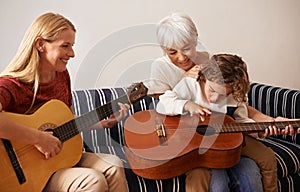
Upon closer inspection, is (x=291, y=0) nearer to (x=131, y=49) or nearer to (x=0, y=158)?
(x=131, y=49)

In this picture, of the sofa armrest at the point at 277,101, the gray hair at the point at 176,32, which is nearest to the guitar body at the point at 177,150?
the gray hair at the point at 176,32

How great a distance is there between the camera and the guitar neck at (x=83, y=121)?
134 centimetres

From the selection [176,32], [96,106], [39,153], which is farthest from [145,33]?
[39,153]

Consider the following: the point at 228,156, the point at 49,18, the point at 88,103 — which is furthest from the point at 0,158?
the point at 228,156

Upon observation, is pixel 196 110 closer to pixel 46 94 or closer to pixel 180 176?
pixel 180 176

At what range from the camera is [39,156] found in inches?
49.8

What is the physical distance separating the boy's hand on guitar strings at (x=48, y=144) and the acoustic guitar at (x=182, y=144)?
0.90 feet

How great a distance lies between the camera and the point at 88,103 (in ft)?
5.93

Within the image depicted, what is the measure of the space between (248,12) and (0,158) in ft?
5.42

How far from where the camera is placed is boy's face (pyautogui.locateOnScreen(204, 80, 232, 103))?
1572 millimetres

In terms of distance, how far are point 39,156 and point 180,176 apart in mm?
522

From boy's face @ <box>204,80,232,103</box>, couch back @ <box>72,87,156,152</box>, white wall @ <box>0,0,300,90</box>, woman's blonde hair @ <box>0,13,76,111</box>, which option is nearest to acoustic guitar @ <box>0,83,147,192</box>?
woman's blonde hair @ <box>0,13,76,111</box>

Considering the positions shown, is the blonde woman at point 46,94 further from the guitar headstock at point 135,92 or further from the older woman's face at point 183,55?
the older woman's face at point 183,55

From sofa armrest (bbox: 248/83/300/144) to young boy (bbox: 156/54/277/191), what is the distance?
1.07ft
